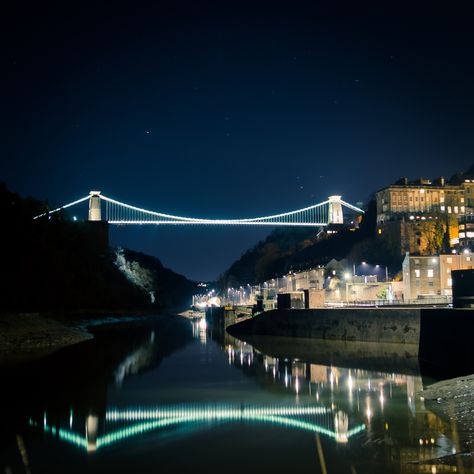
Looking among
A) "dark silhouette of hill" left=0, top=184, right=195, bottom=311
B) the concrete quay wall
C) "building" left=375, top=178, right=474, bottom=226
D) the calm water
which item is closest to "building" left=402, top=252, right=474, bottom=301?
the concrete quay wall

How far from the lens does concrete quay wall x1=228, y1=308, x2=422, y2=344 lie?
76.9 ft

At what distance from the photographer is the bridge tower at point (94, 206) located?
7875 centimetres

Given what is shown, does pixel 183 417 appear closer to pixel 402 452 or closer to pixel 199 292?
pixel 402 452

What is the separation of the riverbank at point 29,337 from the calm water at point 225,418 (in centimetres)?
359

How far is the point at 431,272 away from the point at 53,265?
2750 cm

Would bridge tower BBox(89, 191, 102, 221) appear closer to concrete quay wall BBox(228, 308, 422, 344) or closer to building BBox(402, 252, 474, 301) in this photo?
building BBox(402, 252, 474, 301)

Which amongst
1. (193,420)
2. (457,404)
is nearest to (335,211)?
(457,404)

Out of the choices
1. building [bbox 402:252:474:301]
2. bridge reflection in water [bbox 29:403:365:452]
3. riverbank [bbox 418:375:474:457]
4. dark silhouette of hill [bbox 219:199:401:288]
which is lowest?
bridge reflection in water [bbox 29:403:365:452]

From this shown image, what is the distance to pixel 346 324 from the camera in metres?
27.4

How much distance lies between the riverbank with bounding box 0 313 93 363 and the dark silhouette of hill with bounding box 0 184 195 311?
6.36 feet

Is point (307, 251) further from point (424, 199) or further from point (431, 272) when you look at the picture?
point (431, 272)

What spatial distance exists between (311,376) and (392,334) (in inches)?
293

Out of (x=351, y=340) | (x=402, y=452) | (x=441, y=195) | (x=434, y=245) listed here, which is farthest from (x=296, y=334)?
(x=441, y=195)

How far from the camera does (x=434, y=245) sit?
6512 cm
